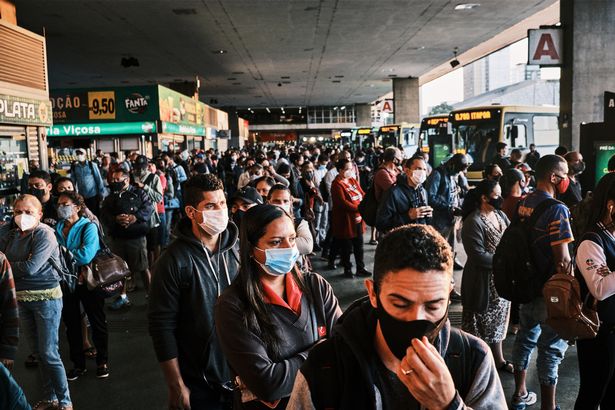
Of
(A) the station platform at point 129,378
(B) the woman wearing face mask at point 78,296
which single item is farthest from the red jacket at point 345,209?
(B) the woman wearing face mask at point 78,296

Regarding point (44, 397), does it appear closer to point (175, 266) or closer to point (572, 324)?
point (175, 266)

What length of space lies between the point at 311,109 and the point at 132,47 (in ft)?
161

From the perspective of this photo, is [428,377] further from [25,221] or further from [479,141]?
[479,141]

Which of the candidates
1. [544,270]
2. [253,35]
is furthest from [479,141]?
[544,270]

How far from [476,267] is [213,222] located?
9.53 feet

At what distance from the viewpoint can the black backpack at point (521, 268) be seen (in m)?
4.54

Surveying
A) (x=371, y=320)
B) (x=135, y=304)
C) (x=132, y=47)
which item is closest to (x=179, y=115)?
(x=132, y=47)

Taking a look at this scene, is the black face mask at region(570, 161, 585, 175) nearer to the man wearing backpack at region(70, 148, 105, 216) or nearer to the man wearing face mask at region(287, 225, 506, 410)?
the man wearing face mask at region(287, 225, 506, 410)

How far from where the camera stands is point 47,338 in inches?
182

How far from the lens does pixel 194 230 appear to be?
11.0 ft

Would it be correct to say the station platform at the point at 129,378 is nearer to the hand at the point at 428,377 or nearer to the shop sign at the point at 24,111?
the hand at the point at 428,377

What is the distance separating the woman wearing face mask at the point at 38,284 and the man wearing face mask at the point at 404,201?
4.07 m

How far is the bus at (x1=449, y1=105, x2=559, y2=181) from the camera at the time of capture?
1922 centimetres

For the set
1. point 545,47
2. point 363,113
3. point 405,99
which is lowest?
point 545,47
